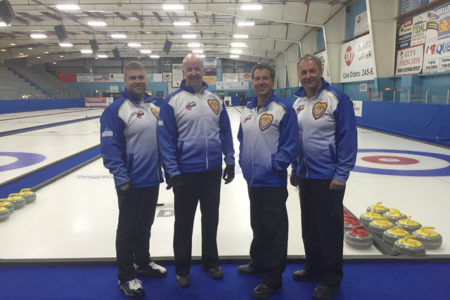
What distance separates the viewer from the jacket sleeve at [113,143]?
247cm

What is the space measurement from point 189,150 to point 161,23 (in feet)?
75.7

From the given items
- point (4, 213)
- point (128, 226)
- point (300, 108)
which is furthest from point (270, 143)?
point (4, 213)

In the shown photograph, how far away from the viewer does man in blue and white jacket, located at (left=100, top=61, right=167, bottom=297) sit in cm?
249

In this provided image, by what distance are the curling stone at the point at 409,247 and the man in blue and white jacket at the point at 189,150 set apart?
63.4 inches

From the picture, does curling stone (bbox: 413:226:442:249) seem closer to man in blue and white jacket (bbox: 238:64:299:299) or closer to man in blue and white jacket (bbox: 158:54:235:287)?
man in blue and white jacket (bbox: 238:64:299:299)

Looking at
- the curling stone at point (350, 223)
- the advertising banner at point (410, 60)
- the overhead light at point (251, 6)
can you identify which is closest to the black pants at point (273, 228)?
the curling stone at point (350, 223)

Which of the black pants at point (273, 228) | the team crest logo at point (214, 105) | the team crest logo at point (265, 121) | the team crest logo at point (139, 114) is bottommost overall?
A: the black pants at point (273, 228)

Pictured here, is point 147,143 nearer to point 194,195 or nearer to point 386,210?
point 194,195

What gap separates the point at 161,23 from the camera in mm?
23609

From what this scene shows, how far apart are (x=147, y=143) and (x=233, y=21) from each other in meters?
22.3

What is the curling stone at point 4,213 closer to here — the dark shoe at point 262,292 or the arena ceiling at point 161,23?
the dark shoe at point 262,292

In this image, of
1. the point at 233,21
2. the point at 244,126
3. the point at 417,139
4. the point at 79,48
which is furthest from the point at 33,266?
the point at 79,48

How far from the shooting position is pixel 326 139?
2449 mm

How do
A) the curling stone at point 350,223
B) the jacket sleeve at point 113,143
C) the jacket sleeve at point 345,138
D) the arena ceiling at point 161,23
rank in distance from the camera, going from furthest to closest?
the arena ceiling at point 161,23
the curling stone at point 350,223
the jacket sleeve at point 113,143
the jacket sleeve at point 345,138
